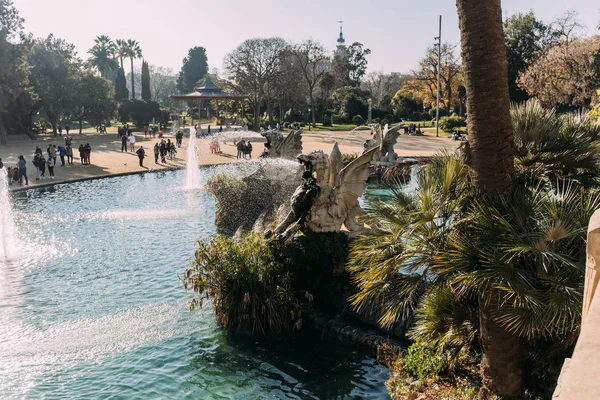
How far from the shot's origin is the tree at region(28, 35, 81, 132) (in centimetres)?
5269

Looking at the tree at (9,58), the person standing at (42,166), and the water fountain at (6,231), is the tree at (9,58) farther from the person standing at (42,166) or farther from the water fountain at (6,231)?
the water fountain at (6,231)

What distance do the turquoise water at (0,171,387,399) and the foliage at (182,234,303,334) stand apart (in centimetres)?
40

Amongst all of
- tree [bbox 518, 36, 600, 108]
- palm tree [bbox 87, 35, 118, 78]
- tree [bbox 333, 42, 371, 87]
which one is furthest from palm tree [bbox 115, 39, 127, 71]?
tree [bbox 518, 36, 600, 108]

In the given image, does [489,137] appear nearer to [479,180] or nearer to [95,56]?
[479,180]

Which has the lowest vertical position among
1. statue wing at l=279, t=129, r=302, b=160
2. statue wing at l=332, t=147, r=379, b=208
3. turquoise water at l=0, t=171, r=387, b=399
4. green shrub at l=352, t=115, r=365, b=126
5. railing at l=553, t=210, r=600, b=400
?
turquoise water at l=0, t=171, r=387, b=399

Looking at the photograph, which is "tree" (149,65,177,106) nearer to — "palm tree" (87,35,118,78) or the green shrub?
"palm tree" (87,35,118,78)

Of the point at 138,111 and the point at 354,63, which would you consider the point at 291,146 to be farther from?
the point at 354,63

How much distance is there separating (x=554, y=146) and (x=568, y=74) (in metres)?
36.5

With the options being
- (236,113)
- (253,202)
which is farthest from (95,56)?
(253,202)

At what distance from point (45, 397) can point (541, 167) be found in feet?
28.2

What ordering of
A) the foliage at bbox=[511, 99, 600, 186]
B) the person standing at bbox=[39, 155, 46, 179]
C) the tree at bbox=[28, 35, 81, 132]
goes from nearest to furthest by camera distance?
the foliage at bbox=[511, 99, 600, 186] < the person standing at bbox=[39, 155, 46, 179] < the tree at bbox=[28, 35, 81, 132]

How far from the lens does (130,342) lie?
35.0ft

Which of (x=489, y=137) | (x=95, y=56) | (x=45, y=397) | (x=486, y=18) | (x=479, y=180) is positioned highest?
(x=95, y=56)

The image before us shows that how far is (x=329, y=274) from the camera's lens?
38.7 feet
